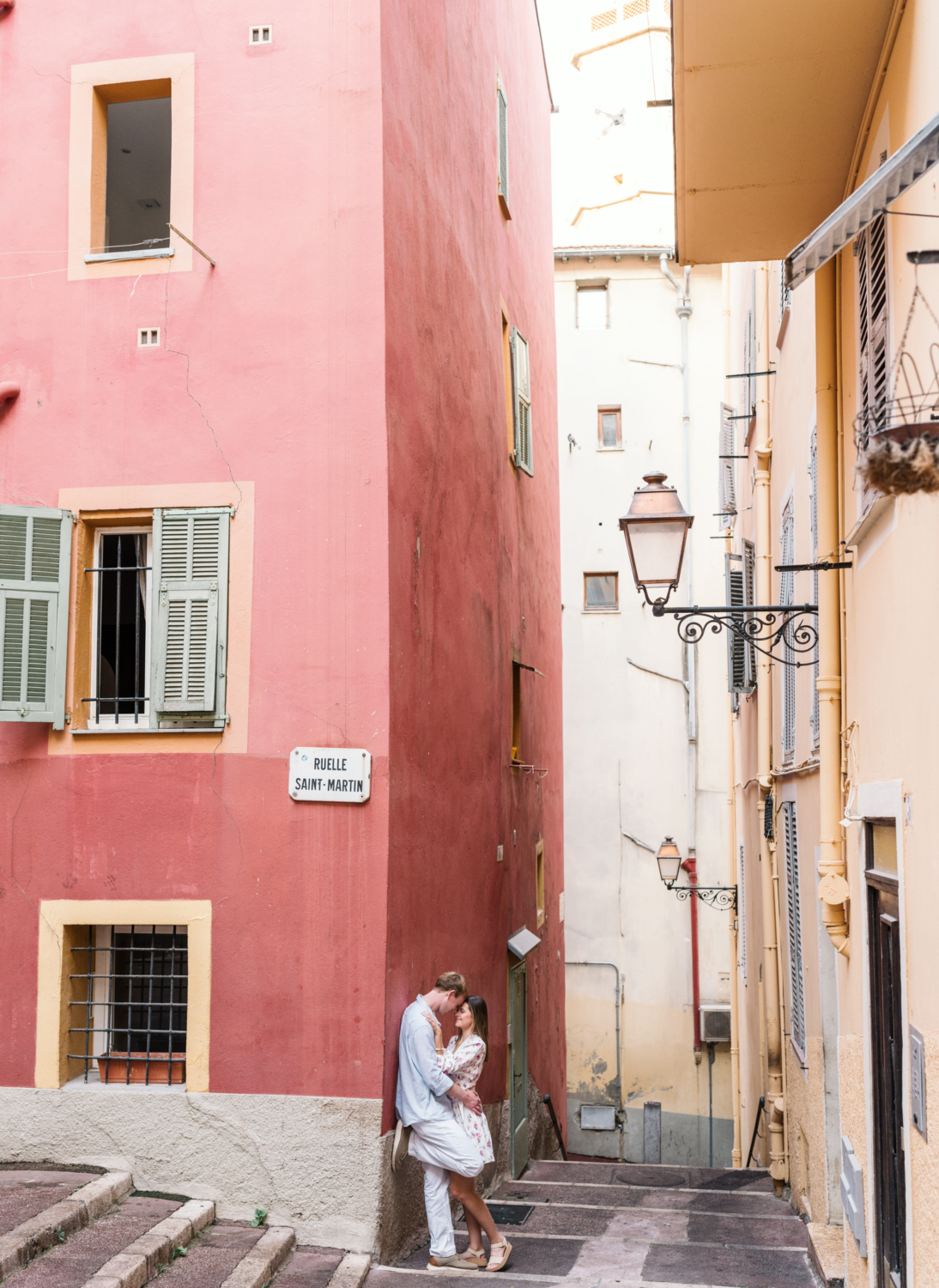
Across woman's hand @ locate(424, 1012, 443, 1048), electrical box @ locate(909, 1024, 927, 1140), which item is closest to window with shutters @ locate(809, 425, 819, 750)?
woman's hand @ locate(424, 1012, 443, 1048)

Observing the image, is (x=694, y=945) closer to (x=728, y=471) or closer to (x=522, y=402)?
(x=728, y=471)

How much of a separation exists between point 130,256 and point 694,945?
52.0 ft

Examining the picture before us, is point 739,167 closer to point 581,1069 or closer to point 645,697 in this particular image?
point 645,697

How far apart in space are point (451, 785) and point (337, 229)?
4.25 metres

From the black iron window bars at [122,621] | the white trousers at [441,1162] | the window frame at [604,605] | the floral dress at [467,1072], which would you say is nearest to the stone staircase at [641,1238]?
the white trousers at [441,1162]

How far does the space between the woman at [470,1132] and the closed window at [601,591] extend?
14.4m

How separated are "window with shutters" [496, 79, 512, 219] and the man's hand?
30.9ft

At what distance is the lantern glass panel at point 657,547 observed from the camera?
7316 mm

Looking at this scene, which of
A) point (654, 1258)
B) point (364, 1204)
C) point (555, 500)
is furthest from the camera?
point (555, 500)

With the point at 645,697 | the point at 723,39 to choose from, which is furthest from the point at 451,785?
the point at 645,697

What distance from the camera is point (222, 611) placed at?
8516 mm

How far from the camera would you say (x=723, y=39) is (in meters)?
5.59

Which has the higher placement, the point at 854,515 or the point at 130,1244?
the point at 854,515

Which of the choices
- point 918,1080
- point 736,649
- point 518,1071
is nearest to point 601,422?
point 736,649
